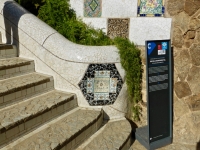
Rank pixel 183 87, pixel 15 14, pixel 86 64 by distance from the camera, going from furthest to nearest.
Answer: pixel 15 14 < pixel 183 87 < pixel 86 64

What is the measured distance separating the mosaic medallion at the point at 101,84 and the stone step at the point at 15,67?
898mm

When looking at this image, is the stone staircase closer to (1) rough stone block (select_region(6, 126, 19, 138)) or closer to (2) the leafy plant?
(1) rough stone block (select_region(6, 126, 19, 138))

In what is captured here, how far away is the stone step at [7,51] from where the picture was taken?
11.2 ft

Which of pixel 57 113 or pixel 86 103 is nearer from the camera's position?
pixel 57 113

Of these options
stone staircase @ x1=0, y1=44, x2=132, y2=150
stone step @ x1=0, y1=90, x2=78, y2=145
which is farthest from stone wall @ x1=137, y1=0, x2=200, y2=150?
stone step @ x1=0, y1=90, x2=78, y2=145

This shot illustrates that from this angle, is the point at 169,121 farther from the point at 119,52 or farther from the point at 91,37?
the point at 91,37

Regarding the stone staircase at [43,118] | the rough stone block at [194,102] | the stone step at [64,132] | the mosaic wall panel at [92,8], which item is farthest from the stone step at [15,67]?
the rough stone block at [194,102]

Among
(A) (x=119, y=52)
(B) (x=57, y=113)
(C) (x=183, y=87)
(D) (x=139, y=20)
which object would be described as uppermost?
(D) (x=139, y=20)

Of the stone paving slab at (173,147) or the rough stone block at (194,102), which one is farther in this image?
the rough stone block at (194,102)

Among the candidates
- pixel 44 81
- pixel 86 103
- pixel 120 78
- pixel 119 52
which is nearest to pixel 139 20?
pixel 119 52

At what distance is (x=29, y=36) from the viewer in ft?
11.2

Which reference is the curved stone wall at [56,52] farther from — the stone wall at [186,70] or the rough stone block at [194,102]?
the rough stone block at [194,102]

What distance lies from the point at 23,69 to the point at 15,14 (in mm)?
976

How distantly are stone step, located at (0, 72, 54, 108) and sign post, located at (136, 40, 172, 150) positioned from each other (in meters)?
1.50
